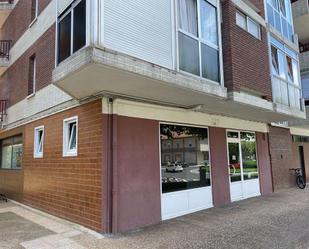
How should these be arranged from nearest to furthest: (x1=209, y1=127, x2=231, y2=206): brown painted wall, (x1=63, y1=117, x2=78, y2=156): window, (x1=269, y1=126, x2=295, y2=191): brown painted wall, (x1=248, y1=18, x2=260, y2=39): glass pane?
(x1=63, y1=117, x2=78, y2=156): window < (x1=209, y1=127, x2=231, y2=206): brown painted wall < (x1=248, y1=18, x2=260, y2=39): glass pane < (x1=269, y1=126, x2=295, y2=191): brown painted wall

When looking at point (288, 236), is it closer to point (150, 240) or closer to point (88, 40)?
point (150, 240)

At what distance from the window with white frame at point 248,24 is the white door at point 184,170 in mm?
3666

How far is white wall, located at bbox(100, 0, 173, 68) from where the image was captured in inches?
215

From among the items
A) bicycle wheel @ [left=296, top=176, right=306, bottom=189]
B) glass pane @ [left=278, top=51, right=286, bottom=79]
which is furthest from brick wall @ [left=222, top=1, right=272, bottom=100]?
bicycle wheel @ [left=296, top=176, right=306, bottom=189]

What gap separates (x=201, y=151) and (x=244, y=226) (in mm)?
2995

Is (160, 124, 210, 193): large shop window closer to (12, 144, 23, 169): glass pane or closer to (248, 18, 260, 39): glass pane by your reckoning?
(248, 18, 260, 39): glass pane

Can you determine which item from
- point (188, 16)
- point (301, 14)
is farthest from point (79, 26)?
point (301, 14)

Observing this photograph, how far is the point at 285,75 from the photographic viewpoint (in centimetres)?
1177

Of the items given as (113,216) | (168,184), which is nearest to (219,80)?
(168,184)

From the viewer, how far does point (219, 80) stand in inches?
319

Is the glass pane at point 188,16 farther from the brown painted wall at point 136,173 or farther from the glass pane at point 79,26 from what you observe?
the brown painted wall at point 136,173

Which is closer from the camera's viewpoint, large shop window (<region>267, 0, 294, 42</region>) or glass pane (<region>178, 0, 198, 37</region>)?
glass pane (<region>178, 0, 198, 37</region>)

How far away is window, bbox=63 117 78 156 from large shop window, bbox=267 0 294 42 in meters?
8.57

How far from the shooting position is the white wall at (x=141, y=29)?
5.45 meters
